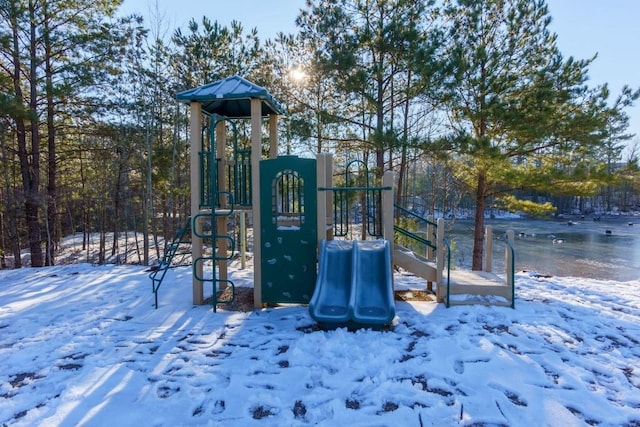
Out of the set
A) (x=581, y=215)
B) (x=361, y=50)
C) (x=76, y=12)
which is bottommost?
(x=581, y=215)

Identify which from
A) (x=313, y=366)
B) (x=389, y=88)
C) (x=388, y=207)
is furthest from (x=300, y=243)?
(x=389, y=88)

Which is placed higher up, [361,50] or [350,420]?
[361,50]

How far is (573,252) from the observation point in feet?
58.8

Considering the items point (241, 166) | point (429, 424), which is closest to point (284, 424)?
point (429, 424)

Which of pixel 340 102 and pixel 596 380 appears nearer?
pixel 596 380

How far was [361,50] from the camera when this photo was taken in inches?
309

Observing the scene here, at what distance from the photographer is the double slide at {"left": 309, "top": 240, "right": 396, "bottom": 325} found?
11.3ft

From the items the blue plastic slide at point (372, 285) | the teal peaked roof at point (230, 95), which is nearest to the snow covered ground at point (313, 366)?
the blue plastic slide at point (372, 285)

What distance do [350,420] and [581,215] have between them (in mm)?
43883

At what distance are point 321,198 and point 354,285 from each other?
1.07 meters

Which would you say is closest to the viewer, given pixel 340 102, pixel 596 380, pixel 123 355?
pixel 596 380

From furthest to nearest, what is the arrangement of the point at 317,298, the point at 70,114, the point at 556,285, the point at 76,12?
the point at 70,114 → the point at 76,12 → the point at 556,285 → the point at 317,298

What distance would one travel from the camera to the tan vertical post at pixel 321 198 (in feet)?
13.5

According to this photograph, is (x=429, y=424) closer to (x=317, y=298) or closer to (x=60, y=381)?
(x=317, y=298)
